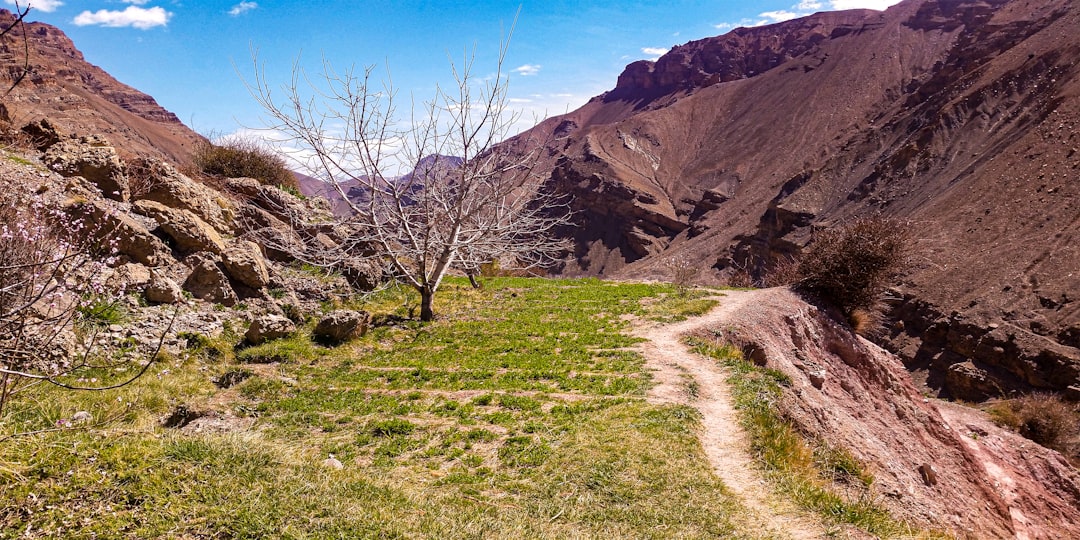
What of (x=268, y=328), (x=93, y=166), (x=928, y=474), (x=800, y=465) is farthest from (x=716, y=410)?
(x=93, y=166)

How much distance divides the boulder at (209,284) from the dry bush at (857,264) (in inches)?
531

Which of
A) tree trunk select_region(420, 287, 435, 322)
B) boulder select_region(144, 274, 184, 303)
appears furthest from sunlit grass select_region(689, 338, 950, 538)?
boulder select_region(144, 274, 184, 303)

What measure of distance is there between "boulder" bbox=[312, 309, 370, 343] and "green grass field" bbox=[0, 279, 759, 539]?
30cm

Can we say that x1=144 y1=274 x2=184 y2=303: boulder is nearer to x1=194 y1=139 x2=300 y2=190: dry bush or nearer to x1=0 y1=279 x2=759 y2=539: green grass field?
x1=0 y1=279 x2=759 y2=539: green grass field

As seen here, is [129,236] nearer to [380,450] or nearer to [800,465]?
[380,450]

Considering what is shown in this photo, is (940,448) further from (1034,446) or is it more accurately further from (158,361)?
(158,361)

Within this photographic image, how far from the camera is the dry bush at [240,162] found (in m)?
16.7

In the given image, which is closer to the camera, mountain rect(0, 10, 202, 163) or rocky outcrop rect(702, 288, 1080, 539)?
rocky outcrop rect(702, 288, 1080, 539)

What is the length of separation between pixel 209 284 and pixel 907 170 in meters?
57.0

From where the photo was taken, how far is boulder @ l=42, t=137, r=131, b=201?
30.9 feet

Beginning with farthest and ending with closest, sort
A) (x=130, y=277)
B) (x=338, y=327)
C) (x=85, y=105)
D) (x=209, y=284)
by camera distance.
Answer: (x=85, y=105), (x=338, y=327), (x=209, y=284), (x=130, y=277)

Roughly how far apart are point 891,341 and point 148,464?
3473 centimetres

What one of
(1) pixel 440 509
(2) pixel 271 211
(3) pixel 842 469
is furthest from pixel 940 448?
(2) pixel 271 211

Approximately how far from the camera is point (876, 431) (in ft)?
32.6
